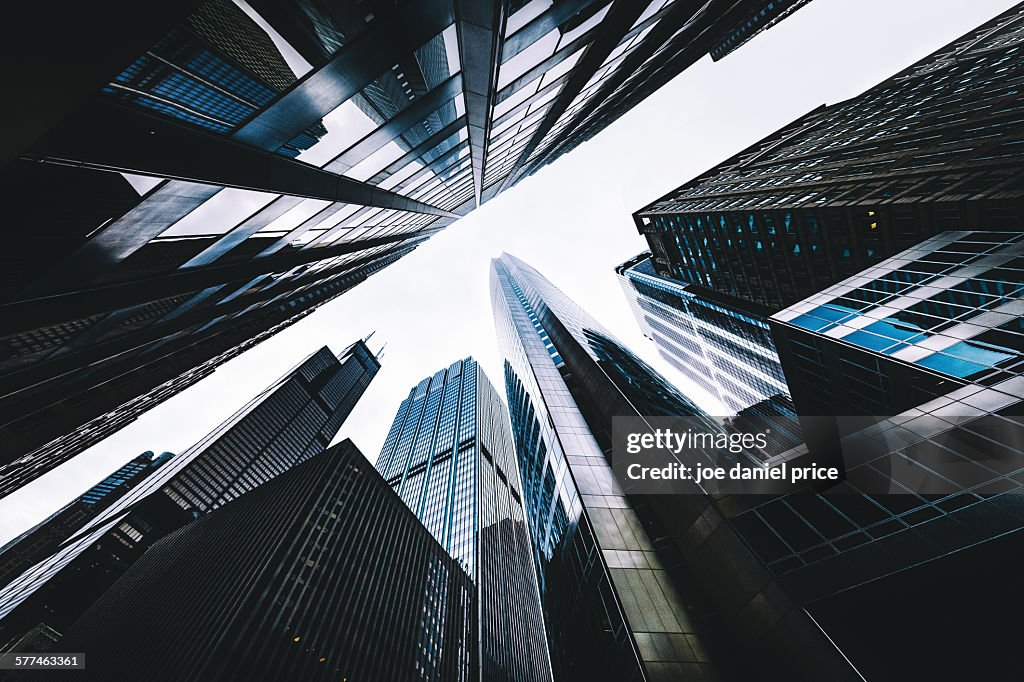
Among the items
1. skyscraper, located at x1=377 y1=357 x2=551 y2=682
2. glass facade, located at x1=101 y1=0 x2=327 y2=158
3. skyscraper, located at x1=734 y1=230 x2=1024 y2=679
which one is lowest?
skyscraper, located at x1=377 y1=357 x2=551 y2=682

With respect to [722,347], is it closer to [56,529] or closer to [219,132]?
[219,132]

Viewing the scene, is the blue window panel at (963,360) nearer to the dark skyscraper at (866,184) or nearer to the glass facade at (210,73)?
the dark skyscraper at (866,184)

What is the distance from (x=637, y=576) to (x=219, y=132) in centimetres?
2357

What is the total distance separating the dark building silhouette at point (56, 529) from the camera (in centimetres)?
11981

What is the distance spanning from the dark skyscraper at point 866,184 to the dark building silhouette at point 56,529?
194 metres

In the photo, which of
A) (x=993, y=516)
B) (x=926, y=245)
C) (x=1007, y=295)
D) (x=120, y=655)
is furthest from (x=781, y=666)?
(x=120, y=655)

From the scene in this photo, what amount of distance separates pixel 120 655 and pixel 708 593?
203 ft

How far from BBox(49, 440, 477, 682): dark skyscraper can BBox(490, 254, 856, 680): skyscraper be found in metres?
31.0

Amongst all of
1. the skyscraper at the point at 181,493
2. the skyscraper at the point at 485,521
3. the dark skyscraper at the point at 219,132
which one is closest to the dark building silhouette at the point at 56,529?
the skyscraper at the point at 181,493

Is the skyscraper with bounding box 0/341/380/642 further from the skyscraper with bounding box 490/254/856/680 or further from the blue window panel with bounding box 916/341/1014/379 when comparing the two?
the blue window panel with bounding box 916/341/1014/379

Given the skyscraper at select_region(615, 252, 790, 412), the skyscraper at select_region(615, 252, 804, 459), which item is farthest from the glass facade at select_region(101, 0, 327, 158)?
the skyscraper at select_region(615, 252, 790, 412)

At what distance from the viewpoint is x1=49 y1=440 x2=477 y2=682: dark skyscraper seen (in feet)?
139

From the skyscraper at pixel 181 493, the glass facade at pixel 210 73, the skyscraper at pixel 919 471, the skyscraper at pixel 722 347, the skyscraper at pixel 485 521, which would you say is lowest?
the skyscraper at pixel 485 521

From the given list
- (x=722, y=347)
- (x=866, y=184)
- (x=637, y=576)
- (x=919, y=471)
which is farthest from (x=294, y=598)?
(x=722, y=347)
